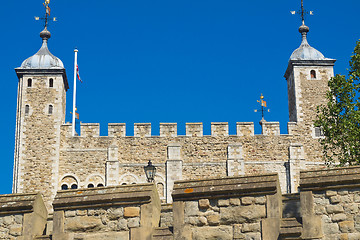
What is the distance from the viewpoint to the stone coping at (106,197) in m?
10.2

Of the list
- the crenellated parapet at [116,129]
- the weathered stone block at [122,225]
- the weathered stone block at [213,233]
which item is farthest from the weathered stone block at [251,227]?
the crenellated parapet at [116,129]

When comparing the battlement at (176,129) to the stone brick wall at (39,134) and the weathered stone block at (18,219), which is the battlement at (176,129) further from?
the weathered stone block at (18,219)

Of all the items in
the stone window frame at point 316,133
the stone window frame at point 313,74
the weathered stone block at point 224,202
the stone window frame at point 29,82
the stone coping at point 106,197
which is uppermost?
the stone window frame at point 313,74

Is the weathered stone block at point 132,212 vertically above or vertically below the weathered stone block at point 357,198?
below

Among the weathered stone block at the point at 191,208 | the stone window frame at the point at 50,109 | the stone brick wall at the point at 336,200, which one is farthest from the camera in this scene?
the stone window frame at the point at 50,109

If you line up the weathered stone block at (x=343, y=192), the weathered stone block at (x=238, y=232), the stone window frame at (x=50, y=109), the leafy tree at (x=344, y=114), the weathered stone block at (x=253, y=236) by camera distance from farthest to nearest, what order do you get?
1. the stone window frame at (x=50, y=109)
2. the leafy tree at (x=344, y=114)
3. the weathered stone block at (x=238, y=232)
4. the weathered stone block at (x=253, y=236)
5. the weathered stone block at (x=343, y=192)

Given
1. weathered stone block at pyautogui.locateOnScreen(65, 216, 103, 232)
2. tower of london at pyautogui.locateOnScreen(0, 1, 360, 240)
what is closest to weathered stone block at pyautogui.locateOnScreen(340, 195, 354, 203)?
weathered stone block at pyautogui.locateOnScreen(65, 216, 103, 232)

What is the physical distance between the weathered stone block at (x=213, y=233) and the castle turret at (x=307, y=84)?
29.2m

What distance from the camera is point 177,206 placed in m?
10.2

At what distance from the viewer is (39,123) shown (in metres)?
38.2

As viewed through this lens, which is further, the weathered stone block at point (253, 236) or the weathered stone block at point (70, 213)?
the weathered stone block at point (70, 213)

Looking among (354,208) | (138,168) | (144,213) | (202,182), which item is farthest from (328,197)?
(138,168)

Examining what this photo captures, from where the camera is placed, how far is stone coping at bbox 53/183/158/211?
403 inches

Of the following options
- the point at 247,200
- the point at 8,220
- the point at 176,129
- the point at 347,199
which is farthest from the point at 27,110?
the point at 347,199
